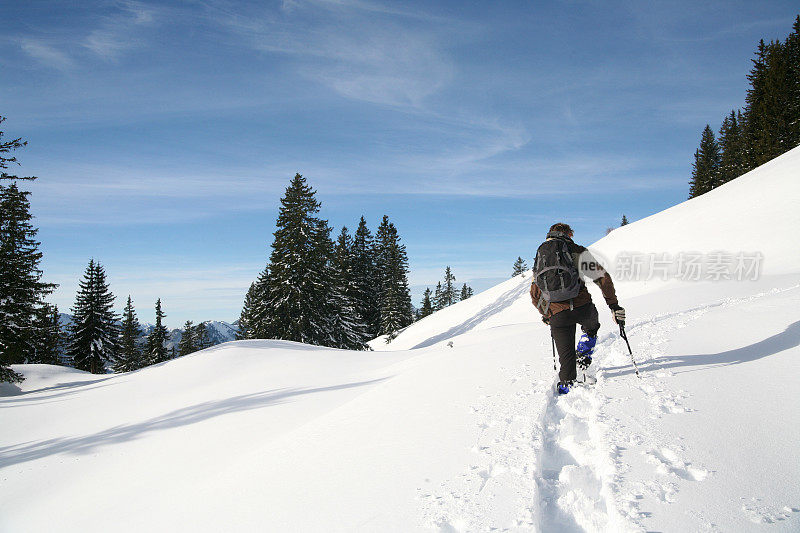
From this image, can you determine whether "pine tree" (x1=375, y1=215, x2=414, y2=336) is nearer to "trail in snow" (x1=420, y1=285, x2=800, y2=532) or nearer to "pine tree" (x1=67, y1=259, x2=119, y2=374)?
"pine tree" (x1=67, y1=259, x2=119, y2=374)

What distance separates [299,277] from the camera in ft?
98.1

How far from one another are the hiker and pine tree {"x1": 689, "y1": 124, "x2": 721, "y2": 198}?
6256 centimetres

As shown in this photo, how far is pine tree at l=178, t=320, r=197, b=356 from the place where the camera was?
54594 mm

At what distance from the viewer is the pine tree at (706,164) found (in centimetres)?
5281

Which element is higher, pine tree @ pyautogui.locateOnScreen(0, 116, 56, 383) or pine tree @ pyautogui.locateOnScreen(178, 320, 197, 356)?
pine tree @ pyautogui.locateOnScreen(0, 116, 56, 383)

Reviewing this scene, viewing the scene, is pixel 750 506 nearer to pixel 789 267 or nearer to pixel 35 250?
pixel 789 267

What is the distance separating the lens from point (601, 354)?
284 inches

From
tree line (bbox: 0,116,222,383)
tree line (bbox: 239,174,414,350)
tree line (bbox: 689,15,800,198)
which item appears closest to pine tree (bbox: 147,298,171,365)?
tree line (bbox: 0,116,222,383)

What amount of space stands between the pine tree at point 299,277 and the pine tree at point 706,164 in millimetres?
54659

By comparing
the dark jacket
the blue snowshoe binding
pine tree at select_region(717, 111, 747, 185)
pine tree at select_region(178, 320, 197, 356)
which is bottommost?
pine tree at select_region(178, 320, 197, 356)

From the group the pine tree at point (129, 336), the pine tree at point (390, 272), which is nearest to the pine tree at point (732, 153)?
the pine tree at point (390, 272)

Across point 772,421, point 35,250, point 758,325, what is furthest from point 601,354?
point 35,250

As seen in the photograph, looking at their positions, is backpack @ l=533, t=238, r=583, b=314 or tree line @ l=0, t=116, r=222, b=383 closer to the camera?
backpack @ l=533, t=238, r=583, b=314

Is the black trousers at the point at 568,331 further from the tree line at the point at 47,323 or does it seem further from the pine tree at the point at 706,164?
the pine tree at the point at 706,164
